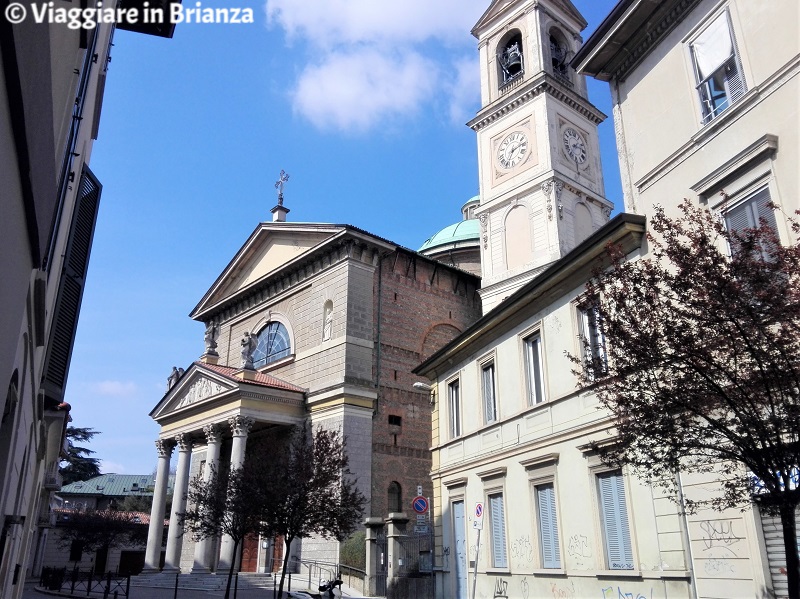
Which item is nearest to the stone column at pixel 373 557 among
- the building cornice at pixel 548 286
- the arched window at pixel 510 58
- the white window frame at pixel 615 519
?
the building cornice at pixel 548 286

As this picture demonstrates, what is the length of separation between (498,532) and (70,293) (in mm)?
10584

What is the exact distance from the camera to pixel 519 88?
34781 millimetres

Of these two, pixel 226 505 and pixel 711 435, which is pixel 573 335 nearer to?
pixel 711 435

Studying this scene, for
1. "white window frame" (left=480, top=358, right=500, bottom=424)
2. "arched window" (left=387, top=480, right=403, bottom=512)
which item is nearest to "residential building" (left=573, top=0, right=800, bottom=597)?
"white window frame" (left=480, top=358, right=500, bottom=424)

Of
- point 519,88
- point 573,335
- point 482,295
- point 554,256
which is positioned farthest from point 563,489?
point 519,88

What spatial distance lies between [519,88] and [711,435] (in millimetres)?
30573

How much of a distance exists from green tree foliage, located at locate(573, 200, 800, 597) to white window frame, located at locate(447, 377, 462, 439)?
11188 mm

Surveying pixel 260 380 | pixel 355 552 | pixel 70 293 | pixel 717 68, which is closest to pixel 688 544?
pixel 717 68

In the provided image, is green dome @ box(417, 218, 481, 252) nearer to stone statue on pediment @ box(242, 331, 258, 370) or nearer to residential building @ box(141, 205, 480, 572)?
residential building @ box(141, 205, 480, 572)

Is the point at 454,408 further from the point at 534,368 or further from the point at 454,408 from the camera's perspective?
the point at 534,368

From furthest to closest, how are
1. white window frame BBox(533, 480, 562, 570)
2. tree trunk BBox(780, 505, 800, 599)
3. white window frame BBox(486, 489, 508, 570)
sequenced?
1. white window frame BBox(486, 489, 508, 570)
2. white window frame BBox(533, 480, 562, 570)
3. tree trunk BBox(780, 505, 800, 599)

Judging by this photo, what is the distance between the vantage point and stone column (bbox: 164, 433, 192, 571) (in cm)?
2841

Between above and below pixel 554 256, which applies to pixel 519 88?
above

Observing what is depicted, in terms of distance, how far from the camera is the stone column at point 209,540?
26844 mm
